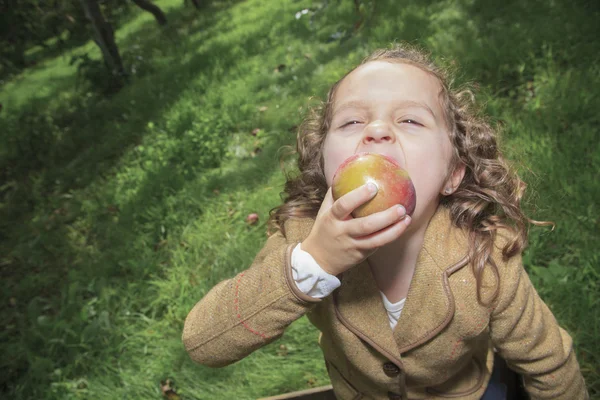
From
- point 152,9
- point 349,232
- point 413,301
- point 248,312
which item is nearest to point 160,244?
point 248,312

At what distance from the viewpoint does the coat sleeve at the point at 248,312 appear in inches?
44.0

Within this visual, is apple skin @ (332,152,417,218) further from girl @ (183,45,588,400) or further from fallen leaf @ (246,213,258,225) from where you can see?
fallen leaf @ (246,213,258,225)

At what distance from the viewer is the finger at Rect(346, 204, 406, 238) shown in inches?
37.3

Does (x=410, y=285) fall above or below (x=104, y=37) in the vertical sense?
above

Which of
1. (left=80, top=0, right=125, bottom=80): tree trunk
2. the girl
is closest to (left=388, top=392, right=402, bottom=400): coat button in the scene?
the girl

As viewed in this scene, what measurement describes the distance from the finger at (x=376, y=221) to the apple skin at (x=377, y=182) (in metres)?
0.04

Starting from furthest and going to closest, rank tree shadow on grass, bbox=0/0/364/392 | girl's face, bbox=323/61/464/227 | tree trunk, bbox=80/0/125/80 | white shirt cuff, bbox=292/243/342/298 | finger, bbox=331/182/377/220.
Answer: tree trunk, bbox=80/0/125/80
tree shadow on grass, bbox=0/0/364/392
girl's face, bbox=323/61/464/227
white shirt cuff, bbox=292/243/342/298
finger, bbox=331/182/377/220

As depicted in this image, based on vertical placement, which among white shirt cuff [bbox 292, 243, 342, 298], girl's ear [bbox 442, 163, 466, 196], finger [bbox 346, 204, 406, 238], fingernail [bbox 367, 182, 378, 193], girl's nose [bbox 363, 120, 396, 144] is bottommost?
girl's ear [bbox 442, 163, 466, 196]

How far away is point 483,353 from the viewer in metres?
1.54

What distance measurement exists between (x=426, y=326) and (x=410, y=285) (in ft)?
0.38

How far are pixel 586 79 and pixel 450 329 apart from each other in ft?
6.98

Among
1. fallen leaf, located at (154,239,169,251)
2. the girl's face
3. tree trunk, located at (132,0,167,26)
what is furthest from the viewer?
tree trunk, located at (132,0,167,26)

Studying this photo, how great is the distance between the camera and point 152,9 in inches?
372

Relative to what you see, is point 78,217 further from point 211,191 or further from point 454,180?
point 454,180
